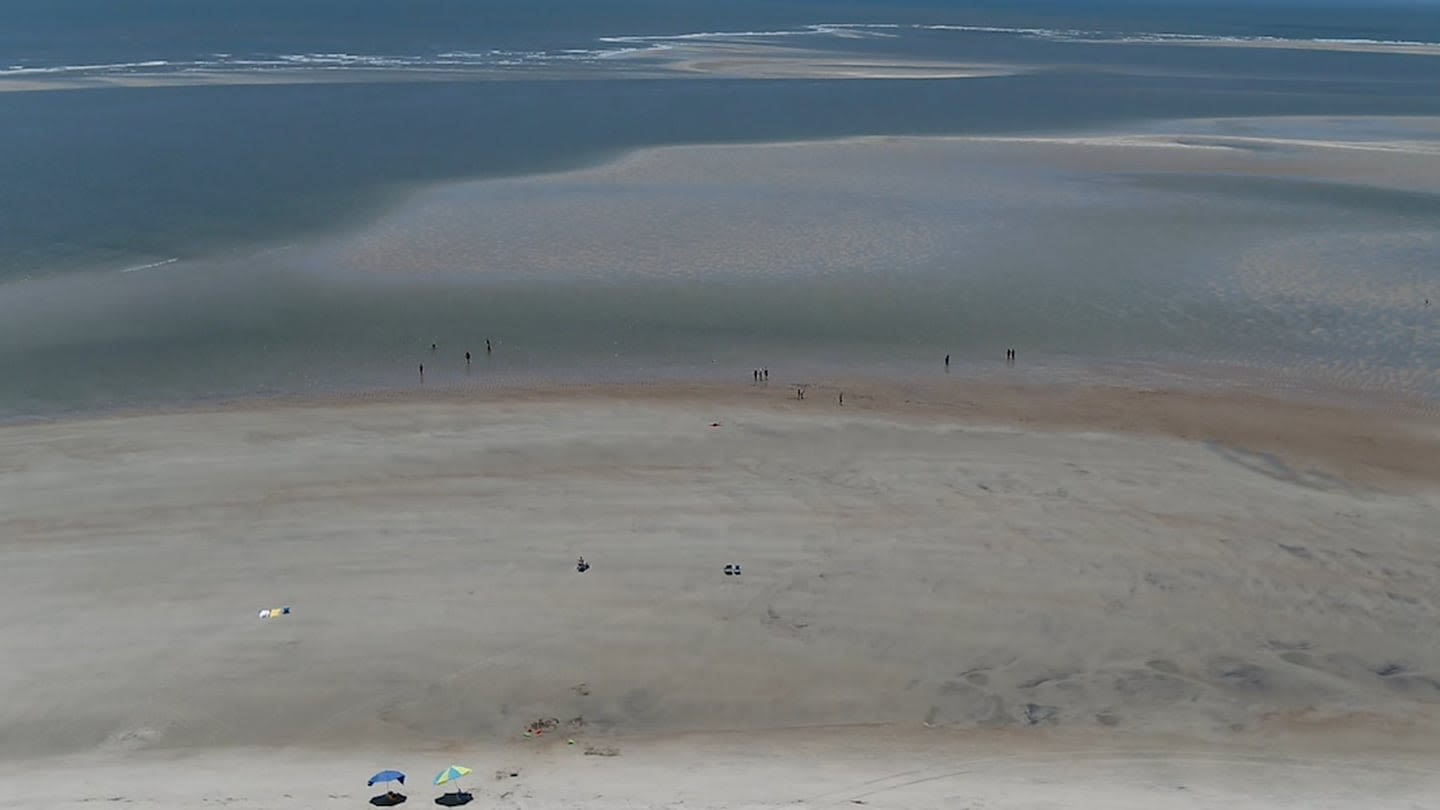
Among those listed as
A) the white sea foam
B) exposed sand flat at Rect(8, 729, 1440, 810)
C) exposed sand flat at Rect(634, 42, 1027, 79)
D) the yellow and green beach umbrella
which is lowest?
exposed sand flat at Rect(8, 729, 1440, 810)

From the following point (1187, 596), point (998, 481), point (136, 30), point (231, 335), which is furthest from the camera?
point (136, 30)

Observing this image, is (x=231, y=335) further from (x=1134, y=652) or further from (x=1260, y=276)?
(x=1260, y=276)

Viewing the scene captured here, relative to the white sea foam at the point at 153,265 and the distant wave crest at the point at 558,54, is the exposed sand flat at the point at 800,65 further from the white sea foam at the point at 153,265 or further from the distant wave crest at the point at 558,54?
the white sea foam at the point at 153,265

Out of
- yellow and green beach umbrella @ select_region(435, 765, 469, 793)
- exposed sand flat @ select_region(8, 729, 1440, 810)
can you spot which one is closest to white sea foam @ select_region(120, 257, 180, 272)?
exposed sand flat @ select_region(8, 729, 1440, 810)

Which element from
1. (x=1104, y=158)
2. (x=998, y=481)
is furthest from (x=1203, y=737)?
(x=1104, y=158)

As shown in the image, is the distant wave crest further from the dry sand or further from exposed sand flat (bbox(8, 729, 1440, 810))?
exposed sand flat (bbox(8, 729, 1440, 810))

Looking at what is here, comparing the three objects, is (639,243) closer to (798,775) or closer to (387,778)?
(798,775)

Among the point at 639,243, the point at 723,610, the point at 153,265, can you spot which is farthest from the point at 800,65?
the point at 723,610
